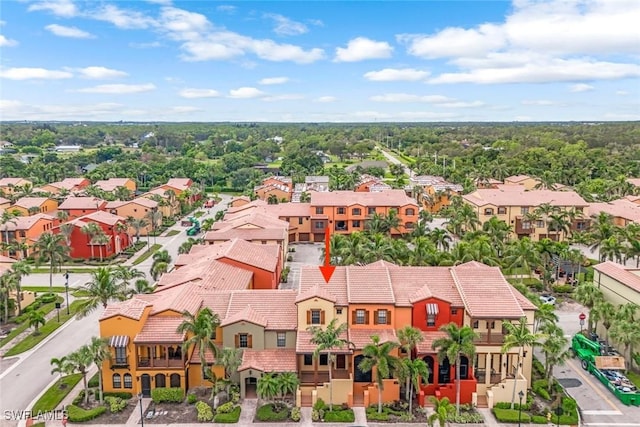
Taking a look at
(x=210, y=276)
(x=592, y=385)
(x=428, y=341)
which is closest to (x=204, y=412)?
(x=210, y=276)

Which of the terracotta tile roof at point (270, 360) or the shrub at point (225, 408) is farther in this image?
the terracotta tile roof at point (270, 360)

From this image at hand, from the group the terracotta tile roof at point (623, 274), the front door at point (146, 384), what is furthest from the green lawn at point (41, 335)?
the terracotta tile roof at point (623, 274)

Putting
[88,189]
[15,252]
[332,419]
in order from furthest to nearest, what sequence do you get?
[88,189] < [15,252] < [332,419]

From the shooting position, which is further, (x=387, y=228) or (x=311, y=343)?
(x=387, y=228)

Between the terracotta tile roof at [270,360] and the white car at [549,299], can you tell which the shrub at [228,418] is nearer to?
the terracotta tile roof at [270,360]

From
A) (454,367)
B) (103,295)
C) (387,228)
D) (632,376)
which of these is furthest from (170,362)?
(387,228)

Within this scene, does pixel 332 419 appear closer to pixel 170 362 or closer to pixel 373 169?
pixel 170 362
